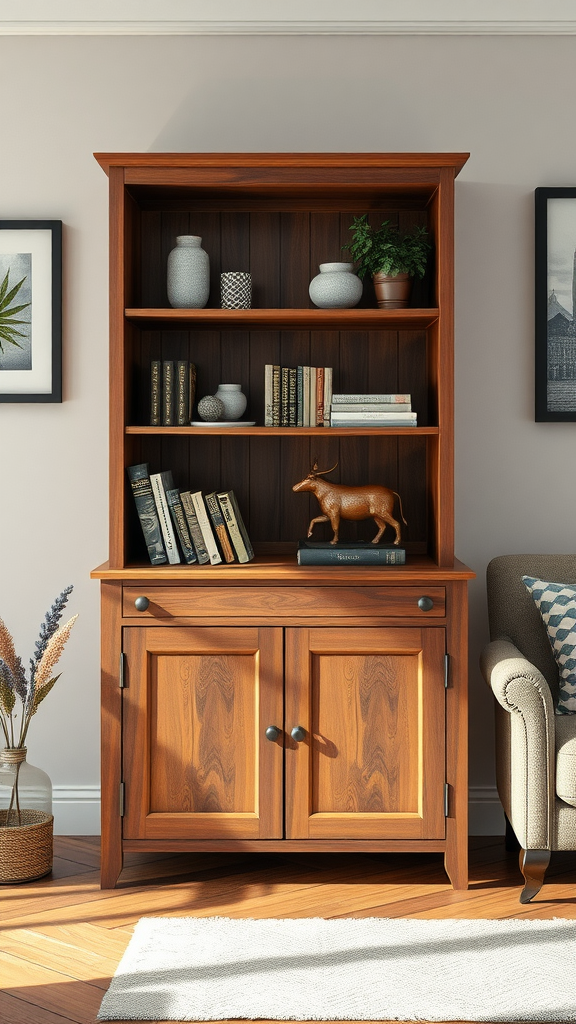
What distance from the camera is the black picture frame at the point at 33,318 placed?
3045mm

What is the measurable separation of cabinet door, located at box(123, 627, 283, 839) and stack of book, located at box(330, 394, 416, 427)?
65 cm

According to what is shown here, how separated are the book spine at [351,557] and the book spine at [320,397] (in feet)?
1.28

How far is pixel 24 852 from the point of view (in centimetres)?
262

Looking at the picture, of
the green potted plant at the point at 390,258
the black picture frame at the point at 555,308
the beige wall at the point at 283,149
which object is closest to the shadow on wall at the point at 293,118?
the beige wall at the point at 283,149

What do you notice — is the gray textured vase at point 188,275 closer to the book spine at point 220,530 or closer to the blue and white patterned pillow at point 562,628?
the book spine at point 220,530

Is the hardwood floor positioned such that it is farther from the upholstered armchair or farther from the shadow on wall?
the shadow on wall

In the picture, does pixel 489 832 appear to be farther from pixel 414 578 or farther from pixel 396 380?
pixel 396 380

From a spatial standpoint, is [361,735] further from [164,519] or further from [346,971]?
[164,519]

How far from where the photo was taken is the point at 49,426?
3086mm

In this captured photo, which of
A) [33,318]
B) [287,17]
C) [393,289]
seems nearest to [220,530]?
[393,289]

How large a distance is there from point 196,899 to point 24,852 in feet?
1.69

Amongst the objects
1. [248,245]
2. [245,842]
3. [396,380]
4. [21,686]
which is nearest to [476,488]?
[396,380]

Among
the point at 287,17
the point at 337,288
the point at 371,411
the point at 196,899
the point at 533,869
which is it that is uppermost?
the point at 287,17

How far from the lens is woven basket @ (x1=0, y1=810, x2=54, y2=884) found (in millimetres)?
2615
